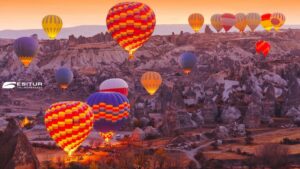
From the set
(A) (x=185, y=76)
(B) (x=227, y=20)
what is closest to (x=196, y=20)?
(B) (x=227, y=20)

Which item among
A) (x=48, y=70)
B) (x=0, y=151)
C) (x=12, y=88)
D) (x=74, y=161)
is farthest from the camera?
(x=48, y=70)

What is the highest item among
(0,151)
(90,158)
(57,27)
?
(57,27)

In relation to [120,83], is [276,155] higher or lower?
lower

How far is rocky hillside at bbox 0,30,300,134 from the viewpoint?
4381cm

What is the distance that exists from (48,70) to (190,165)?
56811mm

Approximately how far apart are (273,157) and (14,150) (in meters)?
14.0

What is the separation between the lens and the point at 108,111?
3597 cm

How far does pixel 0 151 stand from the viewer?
1977 centimetres

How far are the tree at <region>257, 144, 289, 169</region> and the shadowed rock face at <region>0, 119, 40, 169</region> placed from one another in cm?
1257

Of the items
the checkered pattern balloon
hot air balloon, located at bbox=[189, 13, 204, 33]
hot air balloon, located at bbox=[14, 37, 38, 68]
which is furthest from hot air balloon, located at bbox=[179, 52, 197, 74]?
the checkered pattern balloon

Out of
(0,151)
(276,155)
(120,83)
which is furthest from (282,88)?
(0,151)

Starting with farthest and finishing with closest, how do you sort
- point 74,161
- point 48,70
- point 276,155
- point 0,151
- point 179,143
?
point 48,70, point 179,143, point 74,161, point 276,155, point 0,151

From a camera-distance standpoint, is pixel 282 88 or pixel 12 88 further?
pixel 12 88

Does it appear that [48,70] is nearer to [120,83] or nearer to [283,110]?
[120,83]
